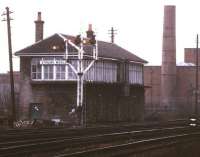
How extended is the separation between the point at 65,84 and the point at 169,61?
95.5ft

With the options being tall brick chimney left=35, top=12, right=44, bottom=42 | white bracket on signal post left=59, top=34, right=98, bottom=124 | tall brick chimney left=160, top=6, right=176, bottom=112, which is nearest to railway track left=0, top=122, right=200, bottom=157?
white bracket on signal post left=59, top=34, right=98, bottom=124

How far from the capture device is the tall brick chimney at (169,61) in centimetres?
7512

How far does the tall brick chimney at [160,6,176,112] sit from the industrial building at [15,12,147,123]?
20.3 metres

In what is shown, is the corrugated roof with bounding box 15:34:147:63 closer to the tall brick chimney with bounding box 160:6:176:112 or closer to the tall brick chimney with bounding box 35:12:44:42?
the tall brick chimney with bounding box 35:12:44:42

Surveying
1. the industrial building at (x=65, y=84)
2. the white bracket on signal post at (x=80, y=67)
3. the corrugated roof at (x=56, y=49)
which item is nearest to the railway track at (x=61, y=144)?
the white bracket on signal post at (x=80, y=67)

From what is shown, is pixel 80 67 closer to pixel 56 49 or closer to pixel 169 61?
pixel 56 49

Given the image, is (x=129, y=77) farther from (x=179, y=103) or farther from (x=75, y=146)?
(x=75, y=146)

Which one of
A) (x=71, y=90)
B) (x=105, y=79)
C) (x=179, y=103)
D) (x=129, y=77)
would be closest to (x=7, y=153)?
(x=71, y=90)

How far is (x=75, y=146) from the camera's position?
19719 mm

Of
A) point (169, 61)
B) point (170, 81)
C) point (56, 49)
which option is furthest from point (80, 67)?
point (170, 81)

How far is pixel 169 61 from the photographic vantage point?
7619 cm

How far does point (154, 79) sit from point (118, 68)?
32595mm

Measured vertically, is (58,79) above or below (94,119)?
above

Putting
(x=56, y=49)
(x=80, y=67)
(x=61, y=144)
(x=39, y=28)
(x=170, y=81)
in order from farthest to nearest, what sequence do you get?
(x=170, y=81), (x=39, y=28), (x=56, y=49), (x=80, y=67), (x=61, y=144)
